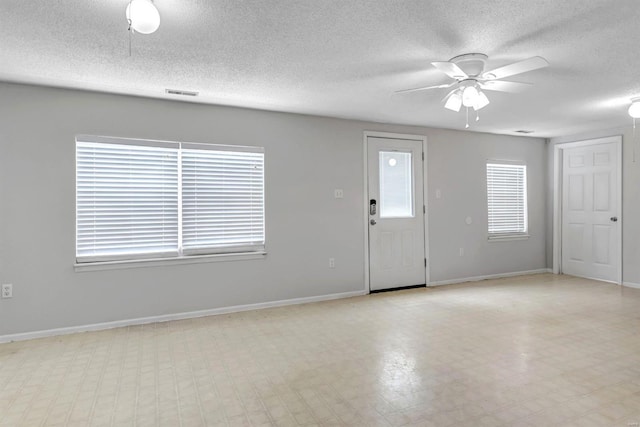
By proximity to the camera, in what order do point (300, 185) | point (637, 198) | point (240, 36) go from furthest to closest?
point (637, 198) < point (300, 185) < point (240, 36)

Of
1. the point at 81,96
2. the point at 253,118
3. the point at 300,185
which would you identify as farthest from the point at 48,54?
the point at 300,185

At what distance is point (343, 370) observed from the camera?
108 inches

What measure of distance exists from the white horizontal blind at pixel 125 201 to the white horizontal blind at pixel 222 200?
0.14 meters

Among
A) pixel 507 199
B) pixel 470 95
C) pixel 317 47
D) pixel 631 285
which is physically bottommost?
pixel 631 285

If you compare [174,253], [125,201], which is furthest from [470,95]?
[125,201]

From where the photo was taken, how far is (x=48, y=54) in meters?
2.75

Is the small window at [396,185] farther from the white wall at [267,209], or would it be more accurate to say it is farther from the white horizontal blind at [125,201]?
the white horizontal blind at [125,201]

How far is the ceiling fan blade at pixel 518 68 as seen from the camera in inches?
99.4

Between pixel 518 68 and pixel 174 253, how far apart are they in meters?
3.54

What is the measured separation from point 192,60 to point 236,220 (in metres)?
1.88

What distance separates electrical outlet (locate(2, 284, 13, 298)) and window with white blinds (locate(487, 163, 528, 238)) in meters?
6.05

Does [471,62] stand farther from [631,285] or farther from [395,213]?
[631,285]

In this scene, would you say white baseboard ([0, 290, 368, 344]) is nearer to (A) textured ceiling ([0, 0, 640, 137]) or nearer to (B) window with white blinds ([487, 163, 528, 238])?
(A) textured ceiling ([0, 0, 640, 137])

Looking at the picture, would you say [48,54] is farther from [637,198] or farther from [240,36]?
[637,198]
